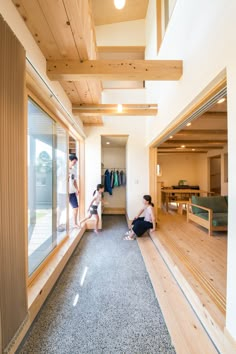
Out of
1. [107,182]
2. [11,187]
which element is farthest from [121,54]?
[11,187]

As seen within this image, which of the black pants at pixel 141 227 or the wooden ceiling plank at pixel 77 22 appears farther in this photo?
the black pants at pixel 141 227

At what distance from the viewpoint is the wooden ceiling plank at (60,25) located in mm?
1316

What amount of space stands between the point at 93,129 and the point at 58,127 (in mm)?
1740

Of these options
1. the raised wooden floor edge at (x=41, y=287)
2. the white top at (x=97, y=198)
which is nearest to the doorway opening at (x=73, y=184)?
the white top at (x=97, y=198)

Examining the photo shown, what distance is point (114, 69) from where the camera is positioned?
2.02 meters

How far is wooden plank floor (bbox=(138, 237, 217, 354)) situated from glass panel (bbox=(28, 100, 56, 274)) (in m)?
1.48

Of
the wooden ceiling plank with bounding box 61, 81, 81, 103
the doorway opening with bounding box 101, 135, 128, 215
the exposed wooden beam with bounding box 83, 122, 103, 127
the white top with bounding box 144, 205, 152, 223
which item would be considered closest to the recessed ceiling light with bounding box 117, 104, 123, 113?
the wooden ceiling plank with bounding box 61, 81, 81, 103

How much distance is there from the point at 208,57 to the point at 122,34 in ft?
14.6

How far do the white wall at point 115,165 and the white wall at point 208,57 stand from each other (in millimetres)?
4139

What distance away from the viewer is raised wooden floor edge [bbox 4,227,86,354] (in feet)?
4.35

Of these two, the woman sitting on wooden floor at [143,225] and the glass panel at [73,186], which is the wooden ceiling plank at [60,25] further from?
the woman sitting on wooden floor at [143,225]

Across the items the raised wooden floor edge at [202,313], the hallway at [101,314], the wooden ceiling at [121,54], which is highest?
the wooden ceiling at [121,54]

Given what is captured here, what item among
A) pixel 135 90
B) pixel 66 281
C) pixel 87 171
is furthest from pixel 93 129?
pixel 66 281

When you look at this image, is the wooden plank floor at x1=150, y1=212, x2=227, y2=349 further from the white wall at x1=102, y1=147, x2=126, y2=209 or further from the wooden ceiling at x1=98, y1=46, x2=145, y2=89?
the wooden ceiling at x1=98, y1=46, x2=145, y2=89
